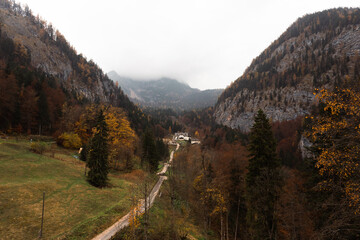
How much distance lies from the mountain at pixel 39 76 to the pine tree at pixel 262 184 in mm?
59978

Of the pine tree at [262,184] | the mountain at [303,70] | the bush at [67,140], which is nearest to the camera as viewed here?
the pine tree at [262,184]

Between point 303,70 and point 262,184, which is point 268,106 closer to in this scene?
point 303,70

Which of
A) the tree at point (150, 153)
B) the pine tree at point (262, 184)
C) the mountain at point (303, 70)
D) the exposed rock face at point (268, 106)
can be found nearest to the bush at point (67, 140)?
the tree at point (150, 153)

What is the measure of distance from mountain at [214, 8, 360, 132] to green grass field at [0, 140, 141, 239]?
147m

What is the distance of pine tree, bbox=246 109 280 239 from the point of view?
18.7m

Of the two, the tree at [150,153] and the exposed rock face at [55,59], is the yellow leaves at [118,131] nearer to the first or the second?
the tree at [150,153]

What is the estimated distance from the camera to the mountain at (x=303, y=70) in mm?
131875

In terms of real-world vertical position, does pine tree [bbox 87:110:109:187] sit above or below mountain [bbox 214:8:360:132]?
below

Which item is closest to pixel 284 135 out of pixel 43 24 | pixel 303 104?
pixel 303 104

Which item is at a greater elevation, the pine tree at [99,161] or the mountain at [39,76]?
the mountain at [39,76]

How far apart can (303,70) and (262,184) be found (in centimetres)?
18243

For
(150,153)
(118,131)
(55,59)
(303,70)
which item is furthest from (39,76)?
(303,70)

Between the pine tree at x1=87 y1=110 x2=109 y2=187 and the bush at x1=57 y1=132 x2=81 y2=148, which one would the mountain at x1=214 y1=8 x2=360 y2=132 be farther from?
the bush at x1=57 y1=132 x2=81 y2=148

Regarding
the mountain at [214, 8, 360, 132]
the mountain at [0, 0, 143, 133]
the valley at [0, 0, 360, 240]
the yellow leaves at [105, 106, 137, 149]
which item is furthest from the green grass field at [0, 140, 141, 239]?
the mountain at [214, 8, 360, 132]
